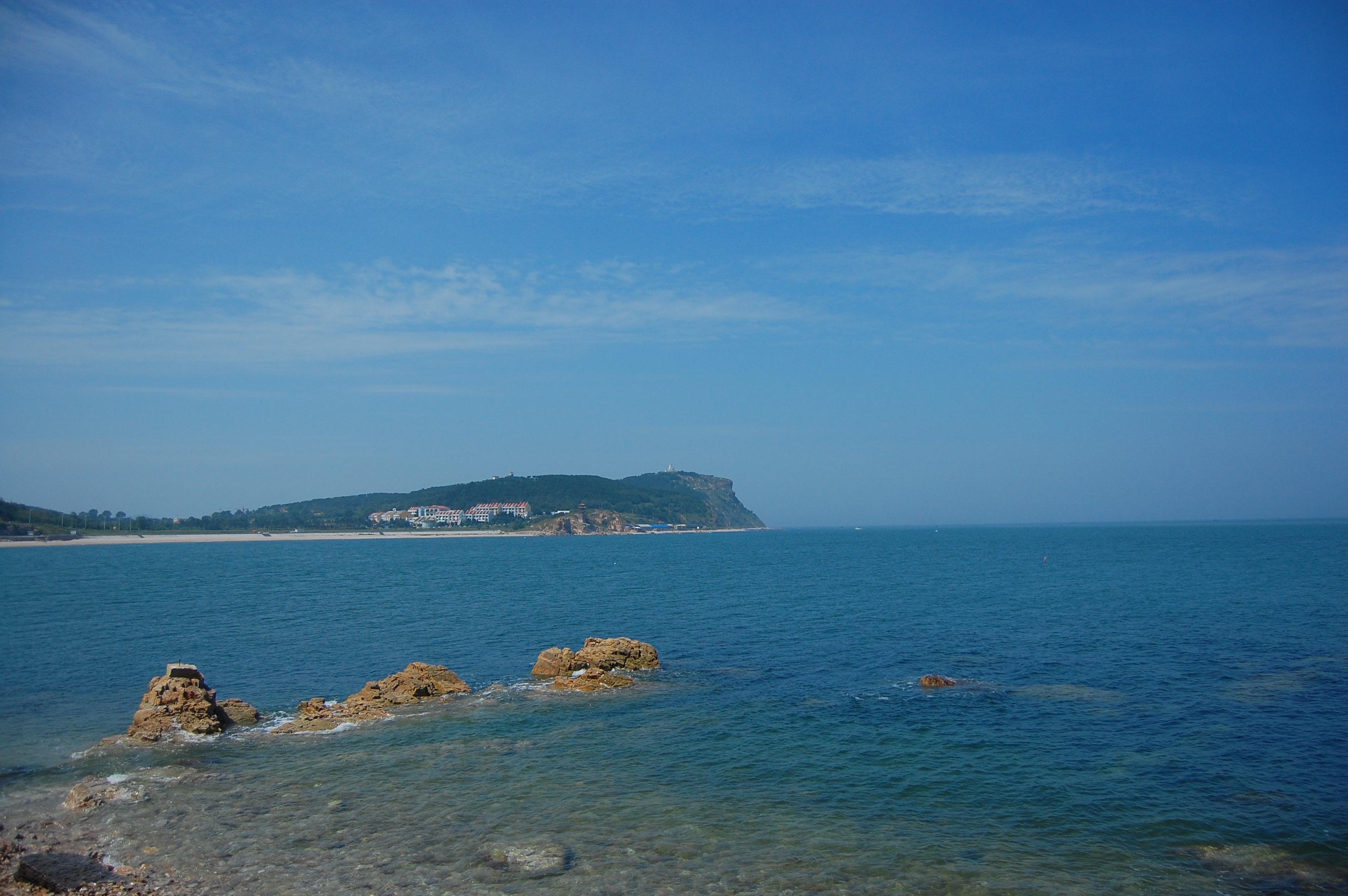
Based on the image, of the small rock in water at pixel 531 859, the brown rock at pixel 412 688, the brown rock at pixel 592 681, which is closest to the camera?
A: the small rock in water at pixel 531 859

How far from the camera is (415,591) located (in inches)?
3044

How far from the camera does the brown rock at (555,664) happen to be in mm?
35875

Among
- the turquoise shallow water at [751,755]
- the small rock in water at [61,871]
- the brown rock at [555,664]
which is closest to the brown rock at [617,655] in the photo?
the brown rock at [555,664]

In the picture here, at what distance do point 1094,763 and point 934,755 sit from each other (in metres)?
4.30

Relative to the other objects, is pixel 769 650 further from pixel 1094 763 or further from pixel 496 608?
pixel 496 608

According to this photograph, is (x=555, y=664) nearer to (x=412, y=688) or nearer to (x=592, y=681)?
(x=592, y=681)

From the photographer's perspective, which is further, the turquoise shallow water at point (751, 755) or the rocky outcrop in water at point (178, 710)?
the rocky outcrop in water at point (178, 710)

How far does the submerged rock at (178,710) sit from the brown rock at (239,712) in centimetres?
48

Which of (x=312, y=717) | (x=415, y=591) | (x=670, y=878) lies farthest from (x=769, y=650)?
(x=415, y=591)

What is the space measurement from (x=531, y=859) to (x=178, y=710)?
16.1m

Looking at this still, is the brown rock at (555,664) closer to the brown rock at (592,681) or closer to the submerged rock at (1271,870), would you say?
the brown rock at (592,681)

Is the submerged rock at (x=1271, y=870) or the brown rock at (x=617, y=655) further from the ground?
the brown rock at (x=617, y=655)

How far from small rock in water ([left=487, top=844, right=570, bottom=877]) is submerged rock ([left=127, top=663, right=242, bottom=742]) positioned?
47.9 ft

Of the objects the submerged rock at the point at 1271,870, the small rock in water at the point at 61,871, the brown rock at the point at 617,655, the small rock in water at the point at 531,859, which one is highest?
the brown rock at the point at 617,655
